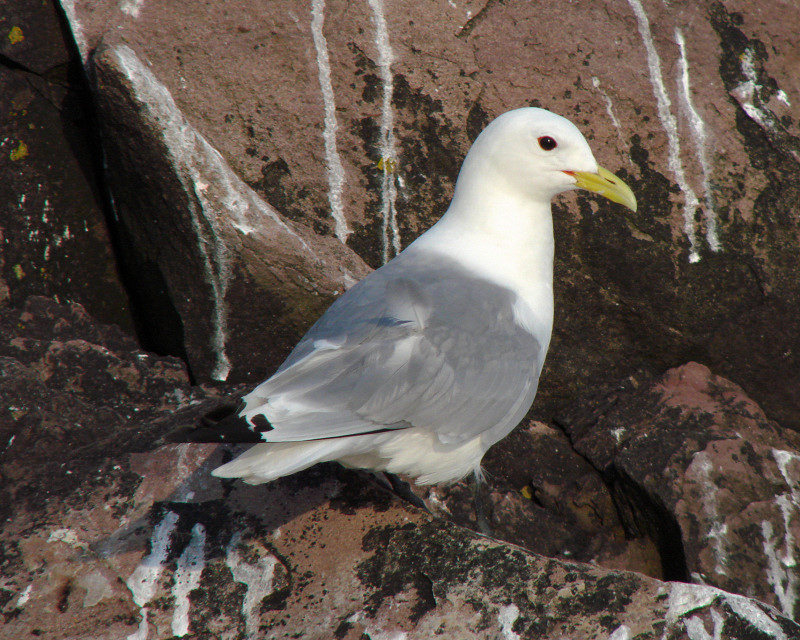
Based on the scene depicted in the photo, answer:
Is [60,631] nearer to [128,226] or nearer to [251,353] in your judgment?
[251,353]

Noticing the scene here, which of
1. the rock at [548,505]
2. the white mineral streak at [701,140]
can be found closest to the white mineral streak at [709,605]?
the rock at [548,505]

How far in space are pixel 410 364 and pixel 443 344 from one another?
0.13 metres

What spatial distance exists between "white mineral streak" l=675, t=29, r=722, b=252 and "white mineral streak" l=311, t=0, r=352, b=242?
1709mm

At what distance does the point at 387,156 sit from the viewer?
146 inches

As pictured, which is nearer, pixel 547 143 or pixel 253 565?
pixel 253 565

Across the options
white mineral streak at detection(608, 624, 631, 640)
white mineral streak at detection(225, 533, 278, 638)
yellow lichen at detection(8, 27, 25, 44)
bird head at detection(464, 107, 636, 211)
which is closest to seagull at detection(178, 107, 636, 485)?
bird head at detection(464, 107, 636, 211)

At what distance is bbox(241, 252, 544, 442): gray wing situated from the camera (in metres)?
2.14

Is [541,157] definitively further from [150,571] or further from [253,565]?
[150,571]

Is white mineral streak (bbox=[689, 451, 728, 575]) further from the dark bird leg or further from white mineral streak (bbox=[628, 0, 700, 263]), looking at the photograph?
the dark bird leg

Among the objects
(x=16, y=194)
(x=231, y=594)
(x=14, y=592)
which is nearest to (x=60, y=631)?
(x=14, y=592)

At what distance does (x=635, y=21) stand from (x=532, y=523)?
8.16ft

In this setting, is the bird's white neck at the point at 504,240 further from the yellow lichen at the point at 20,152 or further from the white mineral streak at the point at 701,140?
the yellow lichen at the point at 20,152

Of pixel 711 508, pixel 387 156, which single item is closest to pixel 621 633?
pixel 711 508

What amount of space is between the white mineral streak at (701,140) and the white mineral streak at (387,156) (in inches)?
56.3
